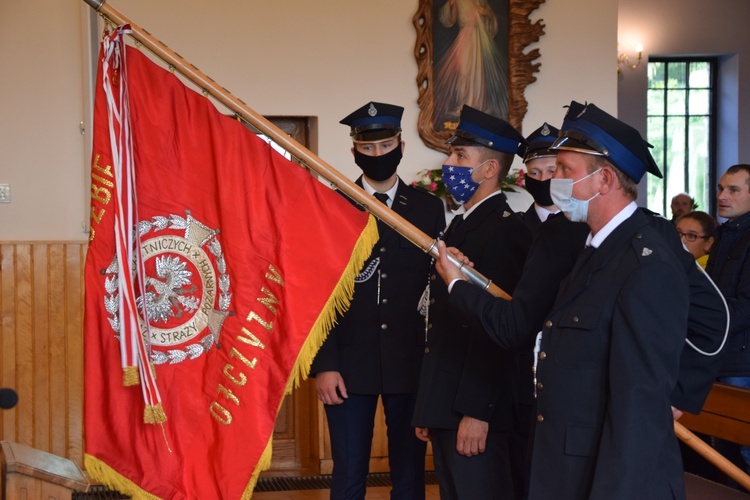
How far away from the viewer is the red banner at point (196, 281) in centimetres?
264

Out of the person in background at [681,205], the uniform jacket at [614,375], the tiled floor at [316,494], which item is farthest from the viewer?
the person in background at [681,205]

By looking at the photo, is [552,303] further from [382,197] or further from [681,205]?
[681,205]

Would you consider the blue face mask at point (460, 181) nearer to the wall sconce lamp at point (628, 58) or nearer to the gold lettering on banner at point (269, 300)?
the gold lettering on banner at point (269, 300)

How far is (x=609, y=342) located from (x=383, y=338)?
1.22 meters

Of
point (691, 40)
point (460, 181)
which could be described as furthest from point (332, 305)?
point (691, 40)

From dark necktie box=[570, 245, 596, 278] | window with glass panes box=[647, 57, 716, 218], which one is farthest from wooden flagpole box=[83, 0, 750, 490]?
Answer: window with glass panes box=[647, 57, 716, 218]

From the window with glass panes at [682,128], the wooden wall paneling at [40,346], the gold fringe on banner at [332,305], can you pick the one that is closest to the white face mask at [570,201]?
the gold fringe on banner at [332,305]

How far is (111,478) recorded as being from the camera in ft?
8.68

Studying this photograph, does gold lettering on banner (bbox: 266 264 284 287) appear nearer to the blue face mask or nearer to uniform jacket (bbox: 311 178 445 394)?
uniform jacket (bbox: 311 178 445 394)

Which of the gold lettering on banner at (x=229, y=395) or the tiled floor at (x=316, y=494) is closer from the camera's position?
the gold lettering on banner at (x=229, y=395)

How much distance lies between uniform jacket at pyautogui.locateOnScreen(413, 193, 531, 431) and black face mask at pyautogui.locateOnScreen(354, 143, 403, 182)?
1.42ft

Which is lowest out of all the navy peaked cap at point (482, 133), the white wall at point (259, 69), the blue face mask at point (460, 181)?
the blue face mask at point (460, 181)

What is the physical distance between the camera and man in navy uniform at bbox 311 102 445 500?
3.05 m

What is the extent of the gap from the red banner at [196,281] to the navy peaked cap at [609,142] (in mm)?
846
